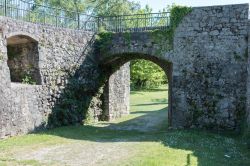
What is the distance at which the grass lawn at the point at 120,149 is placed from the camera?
9219 millimetres

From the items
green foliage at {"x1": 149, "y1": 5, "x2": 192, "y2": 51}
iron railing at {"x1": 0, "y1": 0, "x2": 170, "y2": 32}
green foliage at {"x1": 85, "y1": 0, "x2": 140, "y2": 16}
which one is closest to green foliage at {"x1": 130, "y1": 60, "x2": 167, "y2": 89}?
green foliage at {"x1": 85, "y1": 0, "x2": 140, "y2": 16}

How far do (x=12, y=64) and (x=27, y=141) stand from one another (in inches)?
150

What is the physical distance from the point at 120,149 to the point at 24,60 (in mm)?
5490

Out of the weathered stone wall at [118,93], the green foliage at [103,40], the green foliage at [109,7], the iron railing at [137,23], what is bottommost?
the weathered stone wall at [118,93]

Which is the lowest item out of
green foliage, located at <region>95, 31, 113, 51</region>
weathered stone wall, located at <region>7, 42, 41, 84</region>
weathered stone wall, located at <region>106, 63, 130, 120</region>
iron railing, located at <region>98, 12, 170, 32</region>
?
weathered stone wall, located at <region>106, 63, 130, 120</region>

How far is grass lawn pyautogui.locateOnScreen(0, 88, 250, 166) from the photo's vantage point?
9219 millimetres

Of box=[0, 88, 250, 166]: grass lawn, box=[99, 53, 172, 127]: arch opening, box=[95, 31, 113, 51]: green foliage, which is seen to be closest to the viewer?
box=[0, 88, 250, 166]: grass lawn

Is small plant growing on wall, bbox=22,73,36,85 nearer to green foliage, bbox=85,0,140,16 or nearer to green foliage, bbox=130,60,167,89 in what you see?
green foliage, bbox=130,60,167,89

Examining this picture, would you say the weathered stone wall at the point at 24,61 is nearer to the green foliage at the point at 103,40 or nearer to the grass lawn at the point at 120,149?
the grass lawn at the point at 120,149

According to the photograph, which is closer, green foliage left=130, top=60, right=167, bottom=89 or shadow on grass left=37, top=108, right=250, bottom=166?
shadow on grass left=37, top=108, right=250, bottom=166

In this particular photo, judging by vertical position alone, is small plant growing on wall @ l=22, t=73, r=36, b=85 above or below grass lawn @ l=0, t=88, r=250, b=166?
above

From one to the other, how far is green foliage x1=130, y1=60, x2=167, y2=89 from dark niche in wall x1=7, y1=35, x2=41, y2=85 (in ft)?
61.6

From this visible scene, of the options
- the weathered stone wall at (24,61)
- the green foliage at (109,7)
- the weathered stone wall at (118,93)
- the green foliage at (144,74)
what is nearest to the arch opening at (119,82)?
the weathered stone wall at (118,93)

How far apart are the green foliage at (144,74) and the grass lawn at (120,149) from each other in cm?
1805
